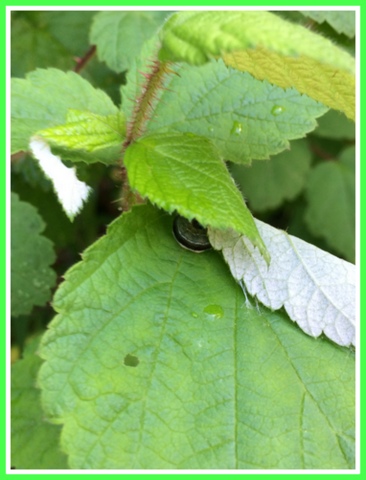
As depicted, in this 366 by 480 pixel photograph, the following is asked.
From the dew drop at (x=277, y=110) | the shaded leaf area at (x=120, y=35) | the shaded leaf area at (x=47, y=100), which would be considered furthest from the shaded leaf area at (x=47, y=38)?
the dew drop at (x=277, y=110)

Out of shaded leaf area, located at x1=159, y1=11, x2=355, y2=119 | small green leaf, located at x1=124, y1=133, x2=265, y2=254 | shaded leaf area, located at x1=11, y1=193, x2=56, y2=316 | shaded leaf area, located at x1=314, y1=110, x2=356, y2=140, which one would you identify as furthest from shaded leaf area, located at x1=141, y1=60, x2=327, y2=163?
shaded leaf area, located at x1=314, y1=110, x2=356, y2=140

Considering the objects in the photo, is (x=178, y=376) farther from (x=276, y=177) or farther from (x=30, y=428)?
(x=276, y=177)

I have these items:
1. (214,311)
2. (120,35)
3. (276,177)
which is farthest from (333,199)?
(214,311)

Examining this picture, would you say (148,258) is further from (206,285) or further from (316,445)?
(316,445)

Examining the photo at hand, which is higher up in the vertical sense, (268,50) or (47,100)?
(268,50)

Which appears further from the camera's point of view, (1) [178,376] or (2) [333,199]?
(2) [333,199]

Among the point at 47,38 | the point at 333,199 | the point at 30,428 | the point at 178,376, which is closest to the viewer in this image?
the point at 178,376

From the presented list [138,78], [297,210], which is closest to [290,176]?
[297,210]

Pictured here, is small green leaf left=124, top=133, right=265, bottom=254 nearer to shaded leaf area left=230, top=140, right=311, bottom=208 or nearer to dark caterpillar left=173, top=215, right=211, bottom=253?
dark caterpillar left=173, top=215, right=211, bottom=253
